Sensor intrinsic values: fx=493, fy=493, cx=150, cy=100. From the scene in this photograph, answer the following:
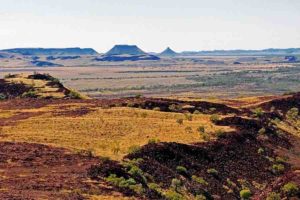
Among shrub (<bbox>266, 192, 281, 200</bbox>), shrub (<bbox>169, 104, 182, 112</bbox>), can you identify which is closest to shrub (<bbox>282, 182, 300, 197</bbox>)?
shrub (<bbox>266, 192, 281, 200</bbox>)

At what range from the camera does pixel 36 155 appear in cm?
5772

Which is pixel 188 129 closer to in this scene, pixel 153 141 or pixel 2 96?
pixel 153 141

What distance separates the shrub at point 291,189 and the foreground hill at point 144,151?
0.10 metres

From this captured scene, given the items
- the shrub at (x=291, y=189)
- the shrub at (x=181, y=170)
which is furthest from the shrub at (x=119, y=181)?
the shrub at (x=291, y=189)

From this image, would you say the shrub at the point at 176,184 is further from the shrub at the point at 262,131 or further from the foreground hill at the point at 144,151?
the shrub at the point at 262,131

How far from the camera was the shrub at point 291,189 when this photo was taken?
169 feet

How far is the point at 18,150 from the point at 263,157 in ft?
121

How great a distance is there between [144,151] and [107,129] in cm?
1547

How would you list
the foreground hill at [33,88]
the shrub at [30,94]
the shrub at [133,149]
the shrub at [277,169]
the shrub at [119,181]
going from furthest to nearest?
the foreground hill at [33,88] → the shrub at [30,94] → the shrub at [277,169] → the shrub at [133,149] → the shrub at [119,181]

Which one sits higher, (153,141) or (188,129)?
(153,141)

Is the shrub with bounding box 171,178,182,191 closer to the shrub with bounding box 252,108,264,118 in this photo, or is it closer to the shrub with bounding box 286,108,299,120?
the shrub with bounding box 252,108,264,118

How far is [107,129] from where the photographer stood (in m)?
77.6

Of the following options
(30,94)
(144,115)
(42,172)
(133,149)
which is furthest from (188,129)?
(30,94)

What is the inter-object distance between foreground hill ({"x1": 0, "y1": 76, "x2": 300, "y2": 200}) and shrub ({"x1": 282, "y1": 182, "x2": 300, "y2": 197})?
0.34 ft
